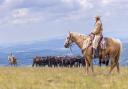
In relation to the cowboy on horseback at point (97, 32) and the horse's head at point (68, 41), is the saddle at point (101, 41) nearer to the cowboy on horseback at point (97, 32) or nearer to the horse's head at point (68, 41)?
the cowboy on horseback at point (97, 32)

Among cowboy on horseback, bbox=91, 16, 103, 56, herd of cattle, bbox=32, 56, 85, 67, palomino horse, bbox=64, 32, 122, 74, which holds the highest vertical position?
cowboy on horseback, bbox=91, 16, 103, 56

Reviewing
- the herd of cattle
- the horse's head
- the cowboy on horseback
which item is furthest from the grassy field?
the herd of cattle

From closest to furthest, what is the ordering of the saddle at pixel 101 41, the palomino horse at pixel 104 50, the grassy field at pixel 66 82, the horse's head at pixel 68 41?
the grassy field at pixel 66 82 → the saddle at pixel 101 41 → the palomino horse at pixel 104 50 → the horse's head at pixel 68 41

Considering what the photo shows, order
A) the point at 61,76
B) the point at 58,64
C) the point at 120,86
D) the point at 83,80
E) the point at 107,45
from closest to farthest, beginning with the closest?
the point at 120,86 → the point at 83,80 → the point at 61,76 → the point at 107,45 → the point at 58,64

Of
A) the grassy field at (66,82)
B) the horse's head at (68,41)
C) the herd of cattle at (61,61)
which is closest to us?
the grassy field at (66,82)

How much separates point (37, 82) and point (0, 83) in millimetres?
1634

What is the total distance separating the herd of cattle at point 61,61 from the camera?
55.4 meters

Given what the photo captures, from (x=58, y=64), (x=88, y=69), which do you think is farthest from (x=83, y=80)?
(x=58, y=64)

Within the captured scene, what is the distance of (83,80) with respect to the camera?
22891mm

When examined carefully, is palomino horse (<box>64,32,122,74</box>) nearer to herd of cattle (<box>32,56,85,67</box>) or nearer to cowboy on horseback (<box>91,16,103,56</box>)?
cowboy on horseback (<box>91,16,103,56</box>)

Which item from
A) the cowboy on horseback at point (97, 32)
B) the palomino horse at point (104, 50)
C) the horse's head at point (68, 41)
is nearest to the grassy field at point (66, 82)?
the cowboy on horseback at point (97, 32)

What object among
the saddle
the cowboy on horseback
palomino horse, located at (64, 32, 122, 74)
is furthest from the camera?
palomino horse, located at (64, 32, 122, 74)

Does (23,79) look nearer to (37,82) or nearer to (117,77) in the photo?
(37,82)

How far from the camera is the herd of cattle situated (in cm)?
5538
